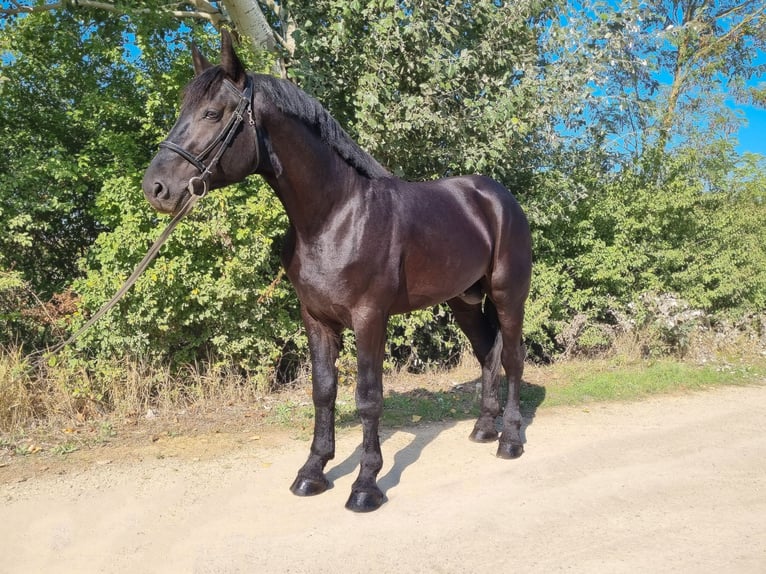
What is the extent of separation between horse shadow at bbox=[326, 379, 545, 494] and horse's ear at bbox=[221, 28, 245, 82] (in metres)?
2.54

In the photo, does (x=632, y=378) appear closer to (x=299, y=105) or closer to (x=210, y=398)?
(x=210, y=398)

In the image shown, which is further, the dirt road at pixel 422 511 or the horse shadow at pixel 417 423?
the horse shadow at pixel 417 423

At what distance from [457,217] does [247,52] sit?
12.4 feet

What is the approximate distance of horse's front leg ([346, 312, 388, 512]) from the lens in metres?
3.26

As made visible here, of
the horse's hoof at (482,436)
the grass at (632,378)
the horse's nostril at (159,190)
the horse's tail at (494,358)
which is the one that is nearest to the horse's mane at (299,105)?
the horse's nostril at (159,190)

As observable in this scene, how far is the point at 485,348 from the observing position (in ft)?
15.6

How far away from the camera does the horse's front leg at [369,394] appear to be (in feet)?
10.7

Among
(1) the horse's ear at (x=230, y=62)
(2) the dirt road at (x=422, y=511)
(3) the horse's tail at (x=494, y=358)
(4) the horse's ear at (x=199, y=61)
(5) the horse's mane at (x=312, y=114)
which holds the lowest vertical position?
(2) the dirt road at (x=422, y=511)

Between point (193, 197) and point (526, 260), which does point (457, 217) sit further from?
point (193, 197)

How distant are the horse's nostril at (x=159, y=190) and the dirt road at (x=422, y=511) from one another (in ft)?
5.75

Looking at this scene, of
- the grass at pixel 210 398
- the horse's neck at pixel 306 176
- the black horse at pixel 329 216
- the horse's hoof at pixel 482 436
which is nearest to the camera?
the black horse at pixel 329 216

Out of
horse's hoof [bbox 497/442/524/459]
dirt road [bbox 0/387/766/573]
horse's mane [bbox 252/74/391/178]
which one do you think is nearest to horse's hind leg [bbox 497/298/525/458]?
horse's hoof [bbox 497/442/524/459]

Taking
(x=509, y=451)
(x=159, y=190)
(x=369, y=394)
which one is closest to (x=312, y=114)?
(x=159, y=190)

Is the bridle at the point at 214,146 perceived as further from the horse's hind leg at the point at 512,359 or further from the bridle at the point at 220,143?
the horse's hind leg at the point at 512,359
